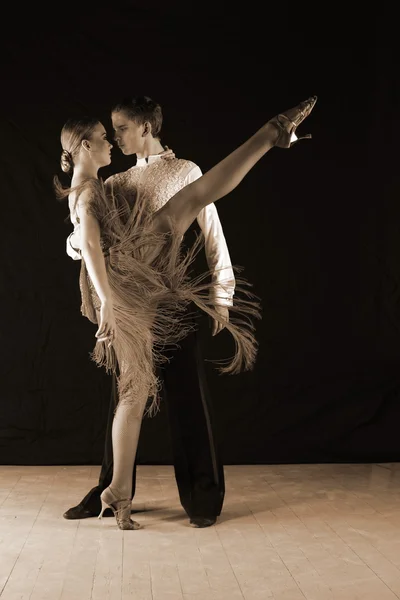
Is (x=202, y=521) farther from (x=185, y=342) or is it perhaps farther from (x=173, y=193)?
(x=173, y=193)

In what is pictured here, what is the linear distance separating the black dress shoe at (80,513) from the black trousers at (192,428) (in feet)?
0.70

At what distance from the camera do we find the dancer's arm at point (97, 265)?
Result: 11.0 ft

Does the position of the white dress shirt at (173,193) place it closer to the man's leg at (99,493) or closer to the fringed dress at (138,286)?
the fringed dress at (138,286)

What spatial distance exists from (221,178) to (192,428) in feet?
3.20

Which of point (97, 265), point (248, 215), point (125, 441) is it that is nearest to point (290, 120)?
point (97, 265)

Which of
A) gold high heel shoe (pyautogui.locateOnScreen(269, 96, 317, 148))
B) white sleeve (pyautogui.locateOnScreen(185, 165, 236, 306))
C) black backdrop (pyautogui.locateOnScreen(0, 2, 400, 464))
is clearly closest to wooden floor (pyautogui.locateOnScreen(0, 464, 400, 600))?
black backdrop (pyautogui.locateOnScreen(0, 2, 400, 464))

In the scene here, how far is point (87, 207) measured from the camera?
11.2 feet

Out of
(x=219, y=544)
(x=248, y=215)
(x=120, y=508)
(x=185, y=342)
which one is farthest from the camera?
(x=248, y=215)

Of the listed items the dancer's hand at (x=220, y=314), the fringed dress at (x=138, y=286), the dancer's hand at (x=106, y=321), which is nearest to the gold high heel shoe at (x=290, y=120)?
the fringed dress at (x=138, y=286)

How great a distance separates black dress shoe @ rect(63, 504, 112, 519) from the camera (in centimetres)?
375

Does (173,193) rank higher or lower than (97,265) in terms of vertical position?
higher

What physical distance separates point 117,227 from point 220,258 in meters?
0.48

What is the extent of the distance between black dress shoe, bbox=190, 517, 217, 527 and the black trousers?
5 centimetres

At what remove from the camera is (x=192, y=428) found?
368 cm
